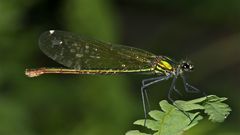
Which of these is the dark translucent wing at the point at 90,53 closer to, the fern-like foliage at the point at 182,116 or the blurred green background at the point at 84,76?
the blurred green background at the point at 84,76

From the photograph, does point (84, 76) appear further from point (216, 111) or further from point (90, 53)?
point (216, 111)

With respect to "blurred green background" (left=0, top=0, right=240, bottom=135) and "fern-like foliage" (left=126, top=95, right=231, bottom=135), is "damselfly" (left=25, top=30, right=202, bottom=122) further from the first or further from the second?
"fern-like foliage" (left=126, top=95, right=231, bottom=135)

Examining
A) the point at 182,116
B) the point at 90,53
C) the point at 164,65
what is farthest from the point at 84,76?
the point at 182,116

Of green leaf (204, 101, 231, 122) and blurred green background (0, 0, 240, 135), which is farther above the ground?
blurred green background (0, 0, 240, 135)

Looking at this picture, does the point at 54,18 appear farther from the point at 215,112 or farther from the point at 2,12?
the point at 215,112

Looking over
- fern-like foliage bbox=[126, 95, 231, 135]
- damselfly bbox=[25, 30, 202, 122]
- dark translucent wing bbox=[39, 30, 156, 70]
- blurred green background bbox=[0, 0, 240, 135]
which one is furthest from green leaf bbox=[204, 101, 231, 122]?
blurred green background bbox=[0, 0, 240, 135]

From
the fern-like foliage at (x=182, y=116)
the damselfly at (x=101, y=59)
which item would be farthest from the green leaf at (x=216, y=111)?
the damselfly at (x=101, y=59)
